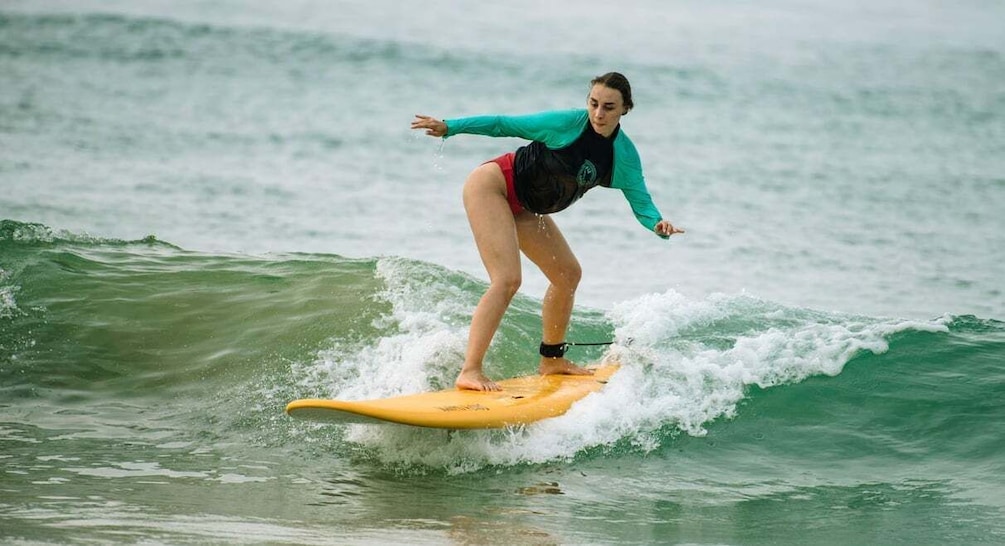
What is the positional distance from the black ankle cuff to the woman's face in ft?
4.97

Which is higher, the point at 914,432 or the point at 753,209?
the point at 753,209

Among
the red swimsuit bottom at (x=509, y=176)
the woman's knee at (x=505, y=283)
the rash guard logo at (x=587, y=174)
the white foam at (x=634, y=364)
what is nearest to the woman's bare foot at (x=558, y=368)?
the white foam at (x=634, y=364)

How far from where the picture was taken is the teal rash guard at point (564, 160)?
634 cm

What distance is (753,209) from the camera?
53.7ft

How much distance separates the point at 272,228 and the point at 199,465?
8073 mm

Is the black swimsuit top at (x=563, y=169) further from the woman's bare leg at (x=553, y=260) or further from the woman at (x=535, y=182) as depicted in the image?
the woman's bare leg at (x=553, y=260)

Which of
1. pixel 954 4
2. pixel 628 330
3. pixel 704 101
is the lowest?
pixel 628 330

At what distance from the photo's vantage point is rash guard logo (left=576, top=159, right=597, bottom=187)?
6.43 metres

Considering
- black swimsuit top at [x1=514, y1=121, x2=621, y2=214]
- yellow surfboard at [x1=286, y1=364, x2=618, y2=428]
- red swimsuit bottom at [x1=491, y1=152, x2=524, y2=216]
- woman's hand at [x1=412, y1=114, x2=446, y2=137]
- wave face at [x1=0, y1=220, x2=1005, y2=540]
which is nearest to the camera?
yellow surfboard at [x1=286, y1=364, x2=618, y2=428]

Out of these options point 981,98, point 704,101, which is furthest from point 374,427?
point 981,98

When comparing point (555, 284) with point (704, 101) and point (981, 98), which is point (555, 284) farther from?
point (981, 98)

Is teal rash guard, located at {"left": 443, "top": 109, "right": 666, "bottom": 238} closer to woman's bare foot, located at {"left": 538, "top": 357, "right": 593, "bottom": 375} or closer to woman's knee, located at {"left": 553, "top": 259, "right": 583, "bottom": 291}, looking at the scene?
woman's knee, located at {"left": 553, "top": 259, "right": 583, "bottom": 291}

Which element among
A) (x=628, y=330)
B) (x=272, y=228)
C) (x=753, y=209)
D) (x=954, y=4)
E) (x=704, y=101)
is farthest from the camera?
(x=954, y=4)

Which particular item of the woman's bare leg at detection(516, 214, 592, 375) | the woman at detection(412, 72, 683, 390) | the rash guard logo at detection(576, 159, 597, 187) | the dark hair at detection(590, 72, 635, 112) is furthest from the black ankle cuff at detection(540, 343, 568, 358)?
the dark hair at detection(590, 72, 635, 112)
